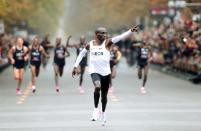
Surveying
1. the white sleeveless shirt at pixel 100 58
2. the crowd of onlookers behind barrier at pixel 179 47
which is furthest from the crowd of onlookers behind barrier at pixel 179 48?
the white sleeveless shirt at pixel 100 58

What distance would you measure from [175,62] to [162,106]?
76.3ft

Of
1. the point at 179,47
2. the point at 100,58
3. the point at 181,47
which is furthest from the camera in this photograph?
the point at 179,47

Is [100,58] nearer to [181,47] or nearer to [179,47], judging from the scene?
[181,47]

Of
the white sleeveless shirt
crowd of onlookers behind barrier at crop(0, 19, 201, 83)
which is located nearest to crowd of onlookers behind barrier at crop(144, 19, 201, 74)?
crowd of onlookers behind barrier at crop(0, 19, 201, 83)

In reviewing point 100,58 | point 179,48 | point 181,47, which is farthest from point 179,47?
point 100,58

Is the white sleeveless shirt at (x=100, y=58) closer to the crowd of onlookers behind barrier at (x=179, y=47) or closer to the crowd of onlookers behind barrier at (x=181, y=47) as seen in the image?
the crowd of onlookers behind barrier at (x=179, y=47)

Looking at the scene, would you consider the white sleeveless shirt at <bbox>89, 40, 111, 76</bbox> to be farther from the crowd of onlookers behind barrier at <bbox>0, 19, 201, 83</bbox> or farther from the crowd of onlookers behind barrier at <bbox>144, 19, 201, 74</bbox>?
the crowd of onlookers behind barrier at <bbox>144, 19, 201, 74</bbox>

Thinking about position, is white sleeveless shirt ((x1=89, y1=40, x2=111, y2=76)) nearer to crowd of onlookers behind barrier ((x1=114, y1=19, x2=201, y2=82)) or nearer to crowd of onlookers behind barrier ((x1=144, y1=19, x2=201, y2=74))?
crowd of onlookers behind barrier ((x1=114, y1=19, x2=201, y2=82))

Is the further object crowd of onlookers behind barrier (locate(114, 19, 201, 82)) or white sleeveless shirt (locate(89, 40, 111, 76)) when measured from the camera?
crowd of onlookers behind barrier (locate(114, 19, 201, 82))

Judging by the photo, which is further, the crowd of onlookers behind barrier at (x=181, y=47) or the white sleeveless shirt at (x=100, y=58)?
the crowd of onlookers behind barrier at (x=181, y=47)

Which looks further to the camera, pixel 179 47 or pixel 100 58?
pixel 179 47

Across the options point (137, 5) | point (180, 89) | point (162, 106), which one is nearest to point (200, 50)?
point (180, 89)

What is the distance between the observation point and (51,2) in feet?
333

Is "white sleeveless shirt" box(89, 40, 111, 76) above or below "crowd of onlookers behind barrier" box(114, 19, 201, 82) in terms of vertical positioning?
above
